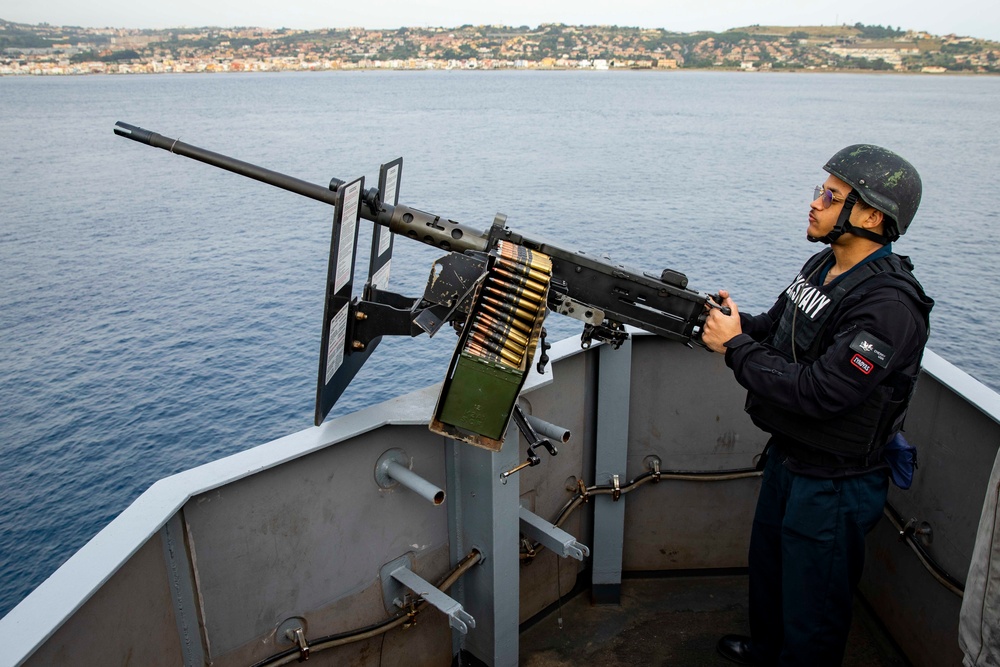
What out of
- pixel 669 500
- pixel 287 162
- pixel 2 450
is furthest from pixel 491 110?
pixel 669 500

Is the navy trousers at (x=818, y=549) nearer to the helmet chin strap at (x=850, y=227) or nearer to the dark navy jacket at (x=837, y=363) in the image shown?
the dark navy jacket at (x=837, y=363)

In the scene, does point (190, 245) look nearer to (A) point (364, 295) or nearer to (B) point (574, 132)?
(A) point (364, 295)

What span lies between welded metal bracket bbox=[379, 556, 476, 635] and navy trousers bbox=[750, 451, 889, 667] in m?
1.29

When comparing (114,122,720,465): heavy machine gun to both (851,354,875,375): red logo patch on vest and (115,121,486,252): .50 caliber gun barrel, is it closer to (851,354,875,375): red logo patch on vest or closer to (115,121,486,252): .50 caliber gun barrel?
(115,121,486,252): .50 caliber gun barrel

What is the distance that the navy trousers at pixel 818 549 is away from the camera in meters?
3.13

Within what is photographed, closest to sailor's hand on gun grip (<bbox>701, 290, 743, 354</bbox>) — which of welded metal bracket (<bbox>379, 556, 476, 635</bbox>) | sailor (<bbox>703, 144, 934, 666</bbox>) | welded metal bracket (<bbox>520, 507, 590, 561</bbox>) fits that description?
sailor (<bbox>703, 144, 934, 666</bbox>)

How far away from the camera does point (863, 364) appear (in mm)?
2754

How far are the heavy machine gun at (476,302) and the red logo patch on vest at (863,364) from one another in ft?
2.53

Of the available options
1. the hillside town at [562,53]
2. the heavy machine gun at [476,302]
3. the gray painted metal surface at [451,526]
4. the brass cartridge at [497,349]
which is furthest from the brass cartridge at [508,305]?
the hillside town at [562,53]

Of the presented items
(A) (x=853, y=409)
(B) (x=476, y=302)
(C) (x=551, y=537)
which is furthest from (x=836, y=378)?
(C) (x=551, y=537)

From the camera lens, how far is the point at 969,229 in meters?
24.0

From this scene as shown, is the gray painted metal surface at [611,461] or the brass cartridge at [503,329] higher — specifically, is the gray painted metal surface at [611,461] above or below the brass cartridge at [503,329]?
below

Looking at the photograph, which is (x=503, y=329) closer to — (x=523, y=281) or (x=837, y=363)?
(x=523, y=281)

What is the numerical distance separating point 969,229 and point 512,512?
24868 millimetres
